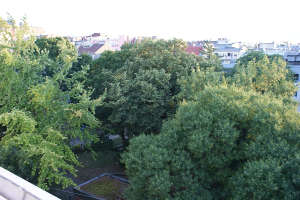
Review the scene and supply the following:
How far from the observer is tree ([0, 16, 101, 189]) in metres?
8.95

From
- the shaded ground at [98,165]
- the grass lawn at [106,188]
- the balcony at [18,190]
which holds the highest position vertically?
the balcony at [18,190]

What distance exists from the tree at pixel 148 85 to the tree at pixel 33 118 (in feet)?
8.87

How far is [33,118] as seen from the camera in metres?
10.4

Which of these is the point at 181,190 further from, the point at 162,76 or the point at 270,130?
the point at 162,76

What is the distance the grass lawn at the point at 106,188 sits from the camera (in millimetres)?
13367

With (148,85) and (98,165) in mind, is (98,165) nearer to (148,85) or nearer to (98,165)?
(98,165)

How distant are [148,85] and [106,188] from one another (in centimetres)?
587

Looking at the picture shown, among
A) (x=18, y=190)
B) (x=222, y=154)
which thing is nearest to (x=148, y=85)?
→ (x=222, y=154)

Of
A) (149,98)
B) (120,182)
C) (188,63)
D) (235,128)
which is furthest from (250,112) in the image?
(120,182)

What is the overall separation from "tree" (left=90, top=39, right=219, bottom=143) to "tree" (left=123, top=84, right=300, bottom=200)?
5172 mm

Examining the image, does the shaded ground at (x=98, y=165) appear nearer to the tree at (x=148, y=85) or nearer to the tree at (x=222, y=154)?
the tree at (x=148, y=85)

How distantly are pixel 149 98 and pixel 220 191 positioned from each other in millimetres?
6713

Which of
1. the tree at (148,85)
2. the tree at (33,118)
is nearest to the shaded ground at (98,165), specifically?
the tree at (148,85)

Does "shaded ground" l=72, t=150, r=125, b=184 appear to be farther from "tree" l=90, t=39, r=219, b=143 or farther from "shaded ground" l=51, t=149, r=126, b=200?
"tree" l=90, t=39, r=219, b=143
